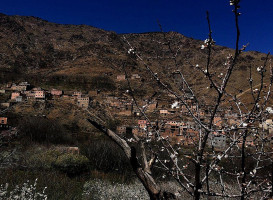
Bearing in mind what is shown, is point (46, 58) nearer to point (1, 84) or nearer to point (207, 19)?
point (1, 84)

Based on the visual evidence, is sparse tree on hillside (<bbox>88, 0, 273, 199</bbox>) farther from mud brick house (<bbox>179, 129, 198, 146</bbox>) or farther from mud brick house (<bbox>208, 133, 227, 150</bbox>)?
mud brick house (<bbox>179, 129, 198, 146</bbox>)

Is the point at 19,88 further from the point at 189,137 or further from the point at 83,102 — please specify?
the point at 189,137

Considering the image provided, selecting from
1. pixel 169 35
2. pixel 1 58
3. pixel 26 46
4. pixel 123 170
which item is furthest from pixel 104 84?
pixel 169 35

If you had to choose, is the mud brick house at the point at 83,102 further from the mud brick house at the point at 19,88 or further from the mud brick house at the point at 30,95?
the mud brick house at the point at 19,88

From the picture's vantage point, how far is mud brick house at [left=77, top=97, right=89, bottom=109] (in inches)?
3684

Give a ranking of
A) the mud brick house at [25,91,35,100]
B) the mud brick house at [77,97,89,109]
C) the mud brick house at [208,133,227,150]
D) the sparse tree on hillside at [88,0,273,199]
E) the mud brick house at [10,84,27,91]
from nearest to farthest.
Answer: the sparse tree on hillside at [88,0,273,199], the mud brick house at [208,133,227,150], the mud brick house at [25,91,35,100], the mud brick house at [77,97,89,109], the mud brick house at [10,84,27,91]

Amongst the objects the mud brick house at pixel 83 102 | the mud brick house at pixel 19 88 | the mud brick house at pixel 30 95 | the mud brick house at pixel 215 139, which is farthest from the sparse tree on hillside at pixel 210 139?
the mud brick house at pixel 19 88

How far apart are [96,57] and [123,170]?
155050mm

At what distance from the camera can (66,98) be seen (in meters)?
99.5

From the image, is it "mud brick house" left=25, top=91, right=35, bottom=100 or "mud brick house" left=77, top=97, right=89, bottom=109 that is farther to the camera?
"mud brick house" left=77, top=97, right=89, bottom=109

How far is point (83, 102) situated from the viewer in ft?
311

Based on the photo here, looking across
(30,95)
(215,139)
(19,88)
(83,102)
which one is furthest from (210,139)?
(19,88)

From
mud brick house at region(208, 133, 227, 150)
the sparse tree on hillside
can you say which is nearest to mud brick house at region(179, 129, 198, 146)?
mud brick house at region(208, 133, 227, 150)

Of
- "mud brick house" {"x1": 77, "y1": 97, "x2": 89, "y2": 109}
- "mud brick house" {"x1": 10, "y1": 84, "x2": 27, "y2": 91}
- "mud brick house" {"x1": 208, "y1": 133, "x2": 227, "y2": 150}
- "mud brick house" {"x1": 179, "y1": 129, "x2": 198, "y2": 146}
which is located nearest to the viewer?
"mud brick house" {"x1": 208, "y1": 133, "x2": 227, "y2": 150}
